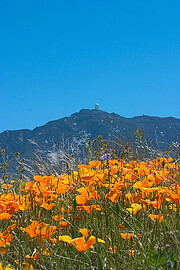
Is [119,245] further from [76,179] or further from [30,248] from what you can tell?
[76,179]

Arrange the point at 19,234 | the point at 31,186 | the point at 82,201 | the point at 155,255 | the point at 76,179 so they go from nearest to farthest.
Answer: the point at 155,255
the point at 82,201
the point at 19,234
the point at 31,186
the point at 76,179

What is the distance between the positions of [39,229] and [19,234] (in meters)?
0.55

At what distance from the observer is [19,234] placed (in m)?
1.73

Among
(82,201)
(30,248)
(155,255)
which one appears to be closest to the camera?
(155,255)

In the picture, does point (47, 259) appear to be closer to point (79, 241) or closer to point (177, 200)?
point (79, 241)

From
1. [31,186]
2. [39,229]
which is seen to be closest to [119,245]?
[39,229]

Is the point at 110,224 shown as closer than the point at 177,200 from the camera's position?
No

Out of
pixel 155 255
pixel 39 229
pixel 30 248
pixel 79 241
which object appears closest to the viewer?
pixel 79 241

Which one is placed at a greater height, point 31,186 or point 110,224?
point 31,186

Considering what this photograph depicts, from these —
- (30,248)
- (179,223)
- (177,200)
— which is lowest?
(30,248)

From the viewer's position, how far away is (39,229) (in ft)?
4.11

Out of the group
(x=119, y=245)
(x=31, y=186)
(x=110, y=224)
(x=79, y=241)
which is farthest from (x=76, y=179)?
(x=79, y=241)

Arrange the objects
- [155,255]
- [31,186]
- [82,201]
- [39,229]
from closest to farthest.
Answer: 1. [155,255]
2. [39,229]
3. [82,201]
4. [31,186]

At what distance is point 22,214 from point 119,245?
0.90 meters
